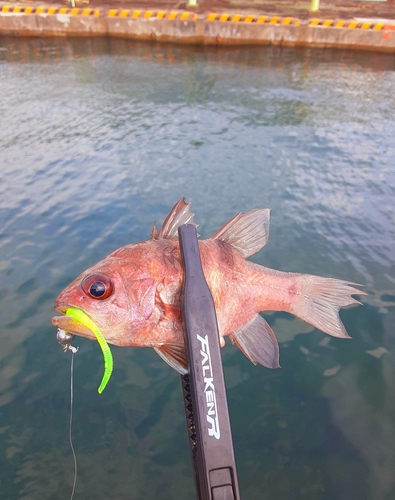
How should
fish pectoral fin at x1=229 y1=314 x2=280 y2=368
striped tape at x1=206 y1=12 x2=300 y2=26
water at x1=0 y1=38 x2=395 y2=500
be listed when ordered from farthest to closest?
1. striped tape at x1=206 y1=12 x2=300 y2=26
2. water at x1=0 y1=38 x2=395 y2=500
3. fish pectoral fin at x1=229 y1=314 x2=280 y2=368

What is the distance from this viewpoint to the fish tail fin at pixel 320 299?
2.13m

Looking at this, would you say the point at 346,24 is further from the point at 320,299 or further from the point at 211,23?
the point at 320,299

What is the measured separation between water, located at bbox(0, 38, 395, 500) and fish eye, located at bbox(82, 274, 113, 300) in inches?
111

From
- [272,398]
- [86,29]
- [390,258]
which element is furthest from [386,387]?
[86,29]

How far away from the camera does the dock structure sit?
18594mm

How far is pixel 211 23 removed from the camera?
19.0m

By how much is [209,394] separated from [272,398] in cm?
321

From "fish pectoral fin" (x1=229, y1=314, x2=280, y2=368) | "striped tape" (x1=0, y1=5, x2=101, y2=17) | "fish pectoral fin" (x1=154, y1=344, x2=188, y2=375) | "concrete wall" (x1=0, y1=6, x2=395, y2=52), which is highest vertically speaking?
"striped tape" (x1=0, y1=5, x2=101, y2=17)

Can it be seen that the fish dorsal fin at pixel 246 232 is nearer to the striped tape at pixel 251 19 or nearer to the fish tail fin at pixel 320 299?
the fish tail fin at pixel 320 299

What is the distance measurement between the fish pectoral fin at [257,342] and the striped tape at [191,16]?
20.4m

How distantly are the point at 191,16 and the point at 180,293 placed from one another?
21101mm

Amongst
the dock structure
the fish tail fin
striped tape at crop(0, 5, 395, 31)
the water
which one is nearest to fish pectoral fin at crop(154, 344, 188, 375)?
the fish tail fin

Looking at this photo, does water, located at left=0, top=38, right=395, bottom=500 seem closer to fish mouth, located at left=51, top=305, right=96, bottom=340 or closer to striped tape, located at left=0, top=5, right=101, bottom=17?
fish mouth, located at left=51, top=305, right=96, bottom=340

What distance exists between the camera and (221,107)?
40.1 feet
